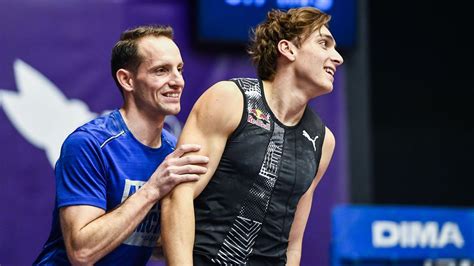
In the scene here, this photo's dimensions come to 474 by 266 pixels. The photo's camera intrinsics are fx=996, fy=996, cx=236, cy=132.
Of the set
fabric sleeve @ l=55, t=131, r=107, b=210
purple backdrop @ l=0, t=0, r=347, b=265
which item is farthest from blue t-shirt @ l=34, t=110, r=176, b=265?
purple backdrop @ l=0, t=0, r=347, b=265

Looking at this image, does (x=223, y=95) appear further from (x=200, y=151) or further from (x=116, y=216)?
(x=116, y=216)

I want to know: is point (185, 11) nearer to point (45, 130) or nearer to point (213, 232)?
point (45, 130)

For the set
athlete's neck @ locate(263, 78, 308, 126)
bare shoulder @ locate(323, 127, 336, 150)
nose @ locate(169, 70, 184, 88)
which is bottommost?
bare shoulder @ locate(323, 127, 336, 150)

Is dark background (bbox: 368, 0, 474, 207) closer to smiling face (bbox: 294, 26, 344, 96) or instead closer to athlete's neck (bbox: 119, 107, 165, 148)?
smiling face (bbox: 294, 26, 344, 96)

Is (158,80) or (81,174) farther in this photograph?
(158,80)

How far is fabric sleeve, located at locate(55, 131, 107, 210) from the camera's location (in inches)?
145

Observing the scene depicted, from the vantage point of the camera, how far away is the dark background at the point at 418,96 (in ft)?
27.7

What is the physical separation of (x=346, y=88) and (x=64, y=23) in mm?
2036

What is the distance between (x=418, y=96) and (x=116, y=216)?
5263mm

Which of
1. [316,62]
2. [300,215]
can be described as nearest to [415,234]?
[300,215]

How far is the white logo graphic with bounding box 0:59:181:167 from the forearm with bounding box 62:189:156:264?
8.19ft

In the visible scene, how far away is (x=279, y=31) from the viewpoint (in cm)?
401

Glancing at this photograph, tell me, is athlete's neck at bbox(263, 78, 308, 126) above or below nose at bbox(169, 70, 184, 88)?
below

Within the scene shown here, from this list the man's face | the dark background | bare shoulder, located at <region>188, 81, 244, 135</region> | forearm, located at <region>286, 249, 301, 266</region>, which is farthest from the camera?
the dark background
